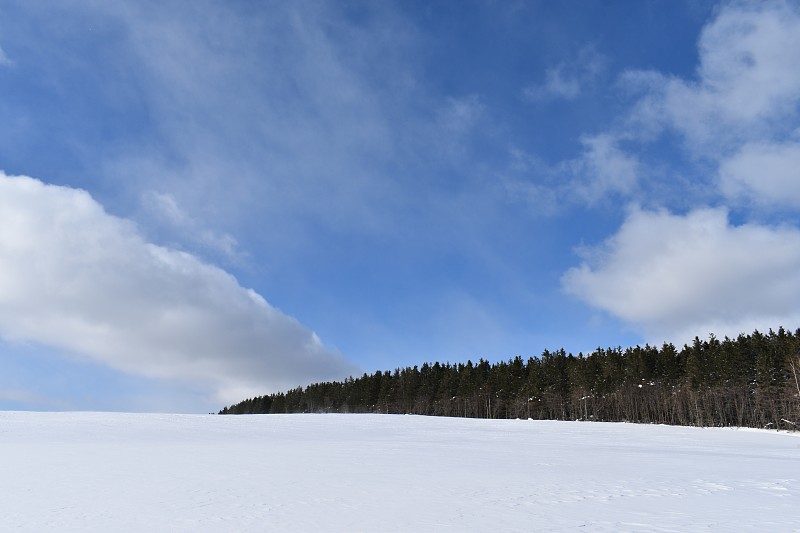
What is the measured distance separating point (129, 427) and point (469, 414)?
270 ft

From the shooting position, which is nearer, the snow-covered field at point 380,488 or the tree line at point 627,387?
the snow-covered field at point 380,488

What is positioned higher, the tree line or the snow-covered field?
the tree line

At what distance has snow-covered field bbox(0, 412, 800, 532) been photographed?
435 inches

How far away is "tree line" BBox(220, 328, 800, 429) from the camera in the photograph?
218 ft

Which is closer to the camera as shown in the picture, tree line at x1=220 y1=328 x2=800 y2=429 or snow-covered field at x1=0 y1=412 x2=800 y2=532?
snow-covered field at x1=0 y1=412 x2=800 y2=532

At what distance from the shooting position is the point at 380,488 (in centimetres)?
1523

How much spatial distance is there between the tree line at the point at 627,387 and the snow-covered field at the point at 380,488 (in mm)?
49033

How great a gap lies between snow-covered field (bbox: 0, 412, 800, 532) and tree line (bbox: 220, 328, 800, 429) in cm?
4903

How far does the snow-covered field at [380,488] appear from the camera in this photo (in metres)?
11.0

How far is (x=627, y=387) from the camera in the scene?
275 feet

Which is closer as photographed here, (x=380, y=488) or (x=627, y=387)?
(x=380, y=488)

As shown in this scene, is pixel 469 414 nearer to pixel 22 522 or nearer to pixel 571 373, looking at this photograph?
pixel 571 373

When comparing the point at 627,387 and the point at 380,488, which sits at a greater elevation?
the point at 627,387

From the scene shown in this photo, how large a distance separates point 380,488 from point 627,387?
Result: 81.2 m
